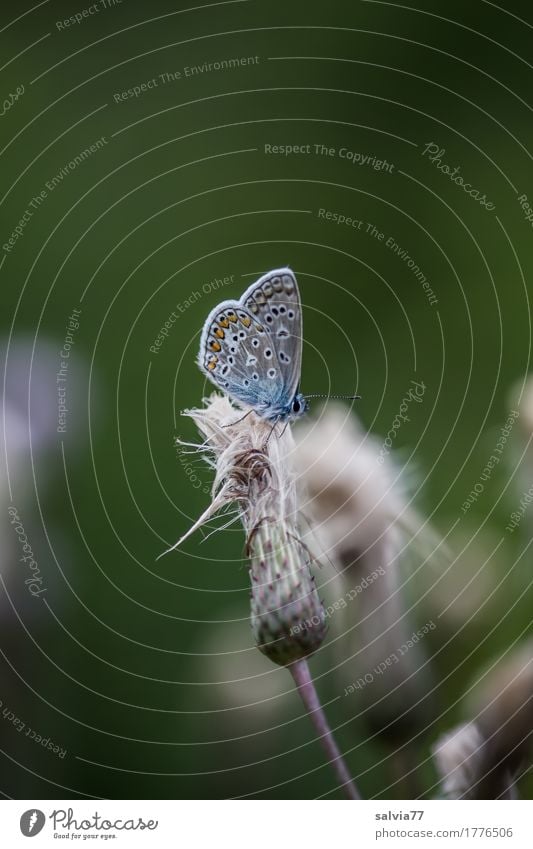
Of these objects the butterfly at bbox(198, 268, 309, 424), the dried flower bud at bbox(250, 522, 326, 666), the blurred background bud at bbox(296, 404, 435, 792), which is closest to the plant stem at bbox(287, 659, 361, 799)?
the dried flower bud at bbox(250, 522, 326, 666)

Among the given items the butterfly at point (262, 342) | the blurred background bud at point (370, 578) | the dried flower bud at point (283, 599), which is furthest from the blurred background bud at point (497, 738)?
the butterfly at point (262, 342)

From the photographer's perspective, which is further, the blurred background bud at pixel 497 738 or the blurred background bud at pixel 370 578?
the blurred background bud at pixel 370 578

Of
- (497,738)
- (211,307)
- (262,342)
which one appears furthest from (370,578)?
(211,307)

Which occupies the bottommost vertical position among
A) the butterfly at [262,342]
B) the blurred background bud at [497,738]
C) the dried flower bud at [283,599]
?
the blurred background bud at [497,738]

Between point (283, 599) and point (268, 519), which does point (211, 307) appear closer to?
point (268, 519)

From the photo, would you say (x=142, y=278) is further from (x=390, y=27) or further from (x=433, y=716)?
(x=433, y=716)

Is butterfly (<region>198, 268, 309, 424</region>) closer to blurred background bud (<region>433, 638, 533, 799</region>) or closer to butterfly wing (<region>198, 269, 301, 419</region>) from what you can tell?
butterfly wing (<region>198, 269, 301, 419</region>)

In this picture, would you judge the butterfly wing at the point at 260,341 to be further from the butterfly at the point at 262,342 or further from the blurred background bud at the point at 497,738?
the blurred background bud at the point at 497,738

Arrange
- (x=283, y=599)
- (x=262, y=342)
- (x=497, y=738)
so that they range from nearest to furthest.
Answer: (x=497, y=738)
(x=283, y=599)
(x=262, y=342)
